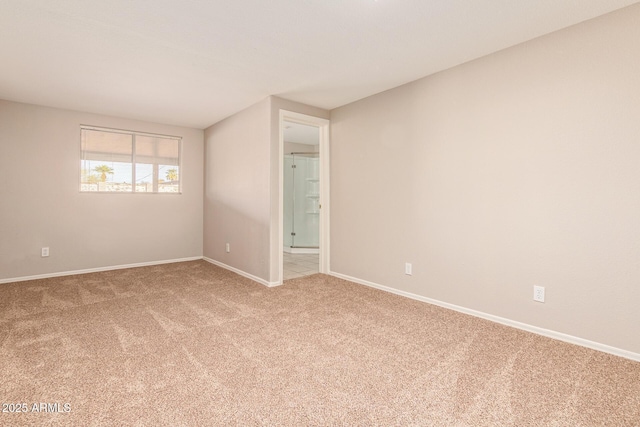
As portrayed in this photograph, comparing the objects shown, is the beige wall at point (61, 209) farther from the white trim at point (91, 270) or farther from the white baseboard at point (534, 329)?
the white baseboard at point (534, 329)

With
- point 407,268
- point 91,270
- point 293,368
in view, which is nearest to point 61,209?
point 91,270

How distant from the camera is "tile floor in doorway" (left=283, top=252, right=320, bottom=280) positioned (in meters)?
4.27

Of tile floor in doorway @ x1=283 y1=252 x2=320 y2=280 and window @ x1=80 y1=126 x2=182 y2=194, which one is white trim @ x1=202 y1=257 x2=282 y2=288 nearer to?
tile floor in doorway @ x1=283 y1=252 x2=320 y2=280

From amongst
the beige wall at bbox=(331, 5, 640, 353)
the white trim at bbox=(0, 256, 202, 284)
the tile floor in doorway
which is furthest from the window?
the beige wall at bbox=(331, 5, 640, 353)

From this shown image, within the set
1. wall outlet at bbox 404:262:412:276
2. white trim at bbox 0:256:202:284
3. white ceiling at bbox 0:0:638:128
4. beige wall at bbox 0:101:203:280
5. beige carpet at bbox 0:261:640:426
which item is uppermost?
white ceiling at bbox 0:0:638:128

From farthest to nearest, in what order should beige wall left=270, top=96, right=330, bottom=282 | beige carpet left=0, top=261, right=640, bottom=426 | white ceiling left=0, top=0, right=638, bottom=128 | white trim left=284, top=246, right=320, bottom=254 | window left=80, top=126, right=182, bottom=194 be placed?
white trim left=284, top=246, right=320, bottom=254 < window left=80, top=126, right=182, bottom=194 < beige wall left=270, top=96, right=330, bottom=282 < white ceiling left=0, top=0, right=638, bottom=128 < beige carpet left=0, top=261, right=640, bottom=426

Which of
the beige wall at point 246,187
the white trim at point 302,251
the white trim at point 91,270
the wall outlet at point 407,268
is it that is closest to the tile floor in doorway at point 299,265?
the white trim at point 302,251

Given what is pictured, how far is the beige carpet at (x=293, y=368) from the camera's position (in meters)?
1.42

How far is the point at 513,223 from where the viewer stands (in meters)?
2.42

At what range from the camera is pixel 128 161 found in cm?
457

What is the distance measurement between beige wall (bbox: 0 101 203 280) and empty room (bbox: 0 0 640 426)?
29mm

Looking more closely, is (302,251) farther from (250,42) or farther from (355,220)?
(250,42)

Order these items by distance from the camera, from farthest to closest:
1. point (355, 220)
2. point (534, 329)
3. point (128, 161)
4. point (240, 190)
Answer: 1. point (128, 161)
2. point (240, 190)
3. point (355, 220)
4. point (534, 329)

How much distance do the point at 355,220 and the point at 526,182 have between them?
1.88 m
